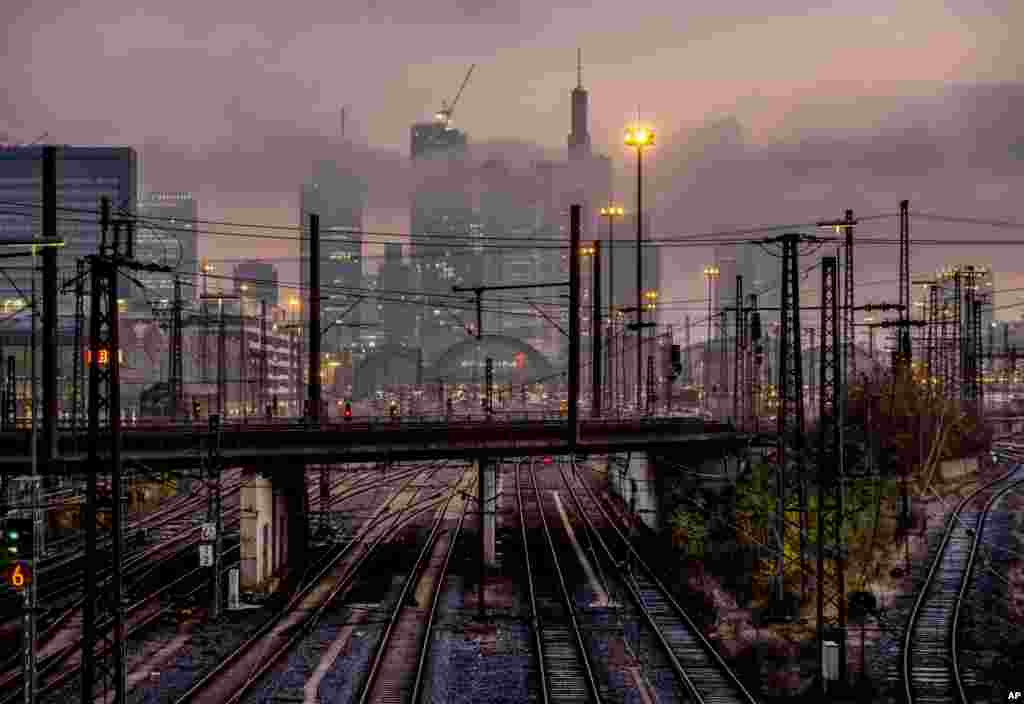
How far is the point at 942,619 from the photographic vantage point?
31.0m

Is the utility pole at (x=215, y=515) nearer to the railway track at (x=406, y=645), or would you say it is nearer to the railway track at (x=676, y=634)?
the railway track at (x=406, y=645)

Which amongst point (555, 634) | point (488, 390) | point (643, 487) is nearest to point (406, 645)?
point (555, 634)

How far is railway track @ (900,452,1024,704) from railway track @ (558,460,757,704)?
4241mm

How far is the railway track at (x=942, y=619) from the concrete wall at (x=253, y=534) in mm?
21678

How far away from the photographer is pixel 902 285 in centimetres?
4900

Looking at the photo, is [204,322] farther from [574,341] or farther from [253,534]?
[574,341]

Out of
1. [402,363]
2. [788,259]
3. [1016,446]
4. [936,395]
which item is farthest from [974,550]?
[402,363]

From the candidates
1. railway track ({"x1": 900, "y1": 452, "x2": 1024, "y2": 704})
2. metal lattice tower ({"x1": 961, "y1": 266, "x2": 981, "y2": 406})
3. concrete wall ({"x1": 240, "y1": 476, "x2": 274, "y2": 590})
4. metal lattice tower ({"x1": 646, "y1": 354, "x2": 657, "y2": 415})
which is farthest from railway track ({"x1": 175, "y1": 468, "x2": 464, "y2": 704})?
metal lattice tower ({"x1": 961, "y1": 266, "x2": 981, "y2": 406})

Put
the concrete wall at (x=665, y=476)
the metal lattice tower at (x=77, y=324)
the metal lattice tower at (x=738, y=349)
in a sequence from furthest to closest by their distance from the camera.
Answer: the metal lattice tower at (x=738, y=349) → the concrete wall at (x=665, y=476) → the metal lattice tower at (x=77, y=324)

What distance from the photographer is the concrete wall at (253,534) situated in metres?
36.7

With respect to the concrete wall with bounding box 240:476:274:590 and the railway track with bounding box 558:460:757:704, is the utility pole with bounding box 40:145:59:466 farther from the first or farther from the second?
the railway track with bounding box 558:460:757:704

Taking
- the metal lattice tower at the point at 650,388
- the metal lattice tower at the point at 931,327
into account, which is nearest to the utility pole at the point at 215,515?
the metal lattice tower at the point at 650,388

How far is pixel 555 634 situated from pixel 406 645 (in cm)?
457

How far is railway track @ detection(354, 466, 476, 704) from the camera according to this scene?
25.2 m
